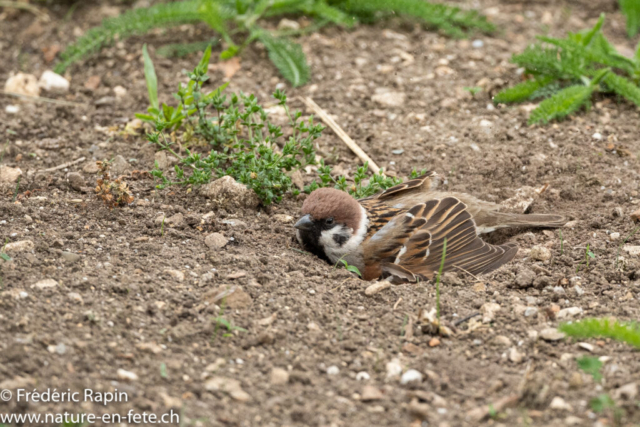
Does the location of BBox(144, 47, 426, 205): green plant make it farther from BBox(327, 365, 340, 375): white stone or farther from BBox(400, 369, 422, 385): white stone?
BBox(400, 369, 422, 385): white stone

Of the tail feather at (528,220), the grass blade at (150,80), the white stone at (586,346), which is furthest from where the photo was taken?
the grass blade at (150,80)

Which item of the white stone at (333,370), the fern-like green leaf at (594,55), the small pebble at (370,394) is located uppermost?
the fern-like green leaf at (594,55)

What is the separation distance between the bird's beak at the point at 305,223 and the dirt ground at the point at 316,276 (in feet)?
0.53

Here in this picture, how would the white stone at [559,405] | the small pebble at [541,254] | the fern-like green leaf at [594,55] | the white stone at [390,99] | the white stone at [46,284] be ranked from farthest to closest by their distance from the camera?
the white stone at [390,99] < the fern-like green leaf at [594,55] < the small pebble at [541,254] < the white stone at [46,284] < the white stone at [559,405]

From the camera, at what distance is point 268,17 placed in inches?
265

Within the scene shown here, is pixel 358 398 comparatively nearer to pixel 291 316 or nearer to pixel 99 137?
pixel 291 316

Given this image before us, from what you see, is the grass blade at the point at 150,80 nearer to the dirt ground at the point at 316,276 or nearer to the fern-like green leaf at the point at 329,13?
the dirt ground at the point at 316,276

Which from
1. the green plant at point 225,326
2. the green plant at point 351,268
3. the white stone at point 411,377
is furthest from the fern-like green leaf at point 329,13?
the white stone at point 411,377

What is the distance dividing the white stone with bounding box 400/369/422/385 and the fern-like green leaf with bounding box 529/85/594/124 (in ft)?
10.7

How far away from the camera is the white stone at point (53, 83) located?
596cm

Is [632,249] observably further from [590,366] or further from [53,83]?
[53,83]

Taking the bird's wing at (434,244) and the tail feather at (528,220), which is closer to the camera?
the bird's wing at (434,244)

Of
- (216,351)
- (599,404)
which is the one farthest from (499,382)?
(216,351)

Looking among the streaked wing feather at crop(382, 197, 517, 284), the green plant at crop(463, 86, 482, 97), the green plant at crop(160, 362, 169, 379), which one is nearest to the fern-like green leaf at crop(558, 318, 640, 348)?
the streaked wing feather at crop(382, 197, 517, 284)
